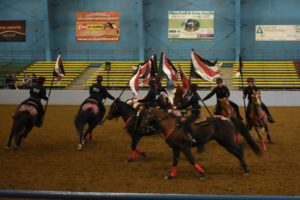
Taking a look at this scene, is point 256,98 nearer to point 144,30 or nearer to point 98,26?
point 144,30

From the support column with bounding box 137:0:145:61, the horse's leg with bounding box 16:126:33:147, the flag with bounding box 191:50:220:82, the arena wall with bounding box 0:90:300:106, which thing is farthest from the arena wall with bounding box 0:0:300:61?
the horse's leg with bounding box 16:126:33:147

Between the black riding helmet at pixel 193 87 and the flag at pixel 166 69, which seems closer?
the black riding helmet at pixel 193 87

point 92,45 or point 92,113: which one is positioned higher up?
Result: point 92,45

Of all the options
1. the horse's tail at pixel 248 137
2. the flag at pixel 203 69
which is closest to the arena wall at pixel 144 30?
the flag at pixel 203 69

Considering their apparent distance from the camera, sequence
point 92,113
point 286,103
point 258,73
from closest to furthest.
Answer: point 92,113 → point 286,103 → point 258,73

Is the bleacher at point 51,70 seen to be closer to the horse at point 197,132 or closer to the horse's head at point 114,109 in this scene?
the horse's head at point 114,109

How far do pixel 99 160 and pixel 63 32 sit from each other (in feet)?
69.7

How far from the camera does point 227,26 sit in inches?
999

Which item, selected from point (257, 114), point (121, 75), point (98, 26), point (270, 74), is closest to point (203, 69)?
point (257, 114)

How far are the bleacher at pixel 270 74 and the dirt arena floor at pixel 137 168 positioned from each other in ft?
40.0

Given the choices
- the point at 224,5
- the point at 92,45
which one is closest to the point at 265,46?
the point at 224,5

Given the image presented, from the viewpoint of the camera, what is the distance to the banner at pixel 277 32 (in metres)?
24.6

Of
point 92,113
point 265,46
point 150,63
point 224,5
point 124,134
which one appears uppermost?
point 224,5

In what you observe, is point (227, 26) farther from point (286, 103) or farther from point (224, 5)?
point (286, 103)
